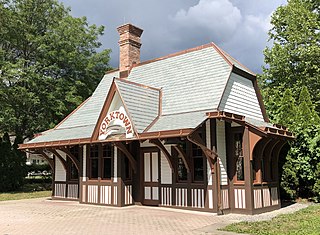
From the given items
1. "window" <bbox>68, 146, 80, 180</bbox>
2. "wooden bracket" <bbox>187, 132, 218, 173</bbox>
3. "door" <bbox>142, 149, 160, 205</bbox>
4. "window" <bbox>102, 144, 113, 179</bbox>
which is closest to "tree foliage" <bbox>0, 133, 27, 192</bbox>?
"window" <bbox>68, 146, 80, 180</bbox>

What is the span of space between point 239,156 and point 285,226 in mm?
3603

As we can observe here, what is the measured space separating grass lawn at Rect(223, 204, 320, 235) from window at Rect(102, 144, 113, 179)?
6709 millimetres

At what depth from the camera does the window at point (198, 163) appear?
478 inches

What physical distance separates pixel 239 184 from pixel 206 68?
519cm

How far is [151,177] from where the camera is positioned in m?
13.7

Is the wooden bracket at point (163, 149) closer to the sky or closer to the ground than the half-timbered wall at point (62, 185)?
closer to the sky

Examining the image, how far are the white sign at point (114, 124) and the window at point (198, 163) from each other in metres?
2.76

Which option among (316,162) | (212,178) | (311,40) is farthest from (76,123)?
(311,40)

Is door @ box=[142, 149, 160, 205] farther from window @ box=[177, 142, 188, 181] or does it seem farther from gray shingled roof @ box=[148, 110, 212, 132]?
gray shingled roof @ box=[148, 110, 212, 132]

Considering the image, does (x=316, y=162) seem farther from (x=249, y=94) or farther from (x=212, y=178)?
(x=212, y=178)

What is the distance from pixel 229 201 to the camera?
39.0 ft

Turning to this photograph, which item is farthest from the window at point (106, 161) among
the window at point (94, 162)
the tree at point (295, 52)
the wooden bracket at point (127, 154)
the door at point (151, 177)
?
the tree at point (295, 52)

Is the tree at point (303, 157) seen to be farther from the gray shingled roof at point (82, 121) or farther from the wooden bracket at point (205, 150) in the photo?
the gray shingled roof at point (82, 121)

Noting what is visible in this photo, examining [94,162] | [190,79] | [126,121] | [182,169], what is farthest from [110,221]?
[190,79]
